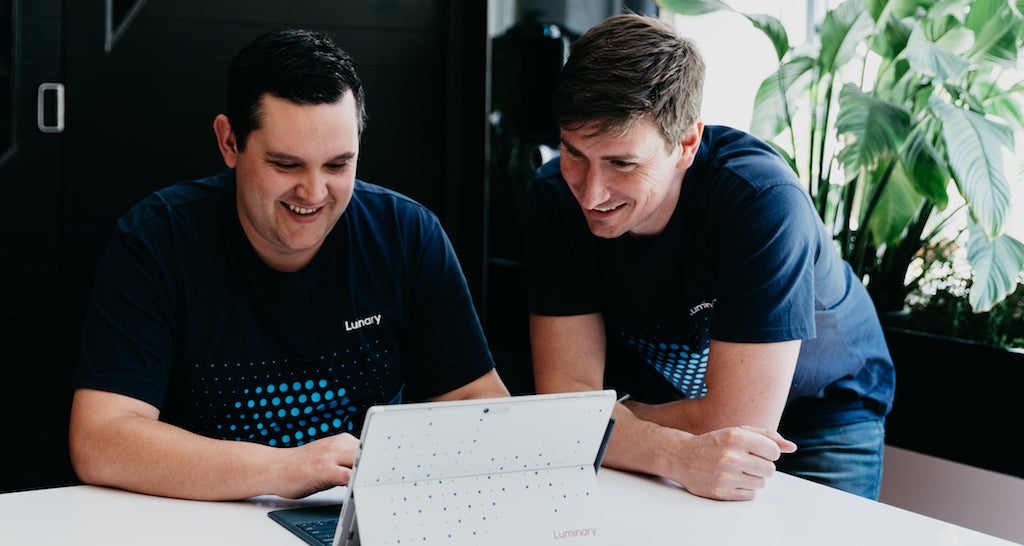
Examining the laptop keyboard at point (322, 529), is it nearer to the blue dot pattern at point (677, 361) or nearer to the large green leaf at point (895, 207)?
the blue dot pattern at point (677, 361)

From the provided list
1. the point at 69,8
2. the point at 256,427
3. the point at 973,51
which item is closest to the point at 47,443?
the point at 69,8

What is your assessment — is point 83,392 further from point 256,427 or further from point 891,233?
point 891,233

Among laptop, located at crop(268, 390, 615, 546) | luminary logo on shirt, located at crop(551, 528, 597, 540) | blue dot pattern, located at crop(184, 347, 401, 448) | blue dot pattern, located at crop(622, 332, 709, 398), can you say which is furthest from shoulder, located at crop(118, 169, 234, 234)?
luminary logo on shirt, located at crop(551, 528, 597, 540)

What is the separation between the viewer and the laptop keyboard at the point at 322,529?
1385 millimetres

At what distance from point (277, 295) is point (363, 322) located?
0.16m

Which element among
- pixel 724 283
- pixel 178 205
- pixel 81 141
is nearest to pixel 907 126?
pixel 724 283

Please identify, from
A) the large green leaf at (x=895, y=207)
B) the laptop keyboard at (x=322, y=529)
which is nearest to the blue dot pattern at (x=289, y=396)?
the laptop keyboard at (x=322, y=529)

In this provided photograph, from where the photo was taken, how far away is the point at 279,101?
1.79 meters

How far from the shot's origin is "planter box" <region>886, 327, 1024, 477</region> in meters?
2.54

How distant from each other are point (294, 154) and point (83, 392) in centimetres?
49

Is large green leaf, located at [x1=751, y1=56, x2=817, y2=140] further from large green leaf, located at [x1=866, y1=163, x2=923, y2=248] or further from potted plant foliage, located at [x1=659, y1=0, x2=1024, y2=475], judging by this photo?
large green leaf, located at [x1=866, y1=163, x2=923, y2=248]

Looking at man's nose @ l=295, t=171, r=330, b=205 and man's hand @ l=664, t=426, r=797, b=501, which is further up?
man's nose @ l=295, t=171, r=330, b=205

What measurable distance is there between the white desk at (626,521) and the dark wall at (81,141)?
1634 mm

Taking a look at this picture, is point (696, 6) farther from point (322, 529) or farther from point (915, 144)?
point (322, 529)
